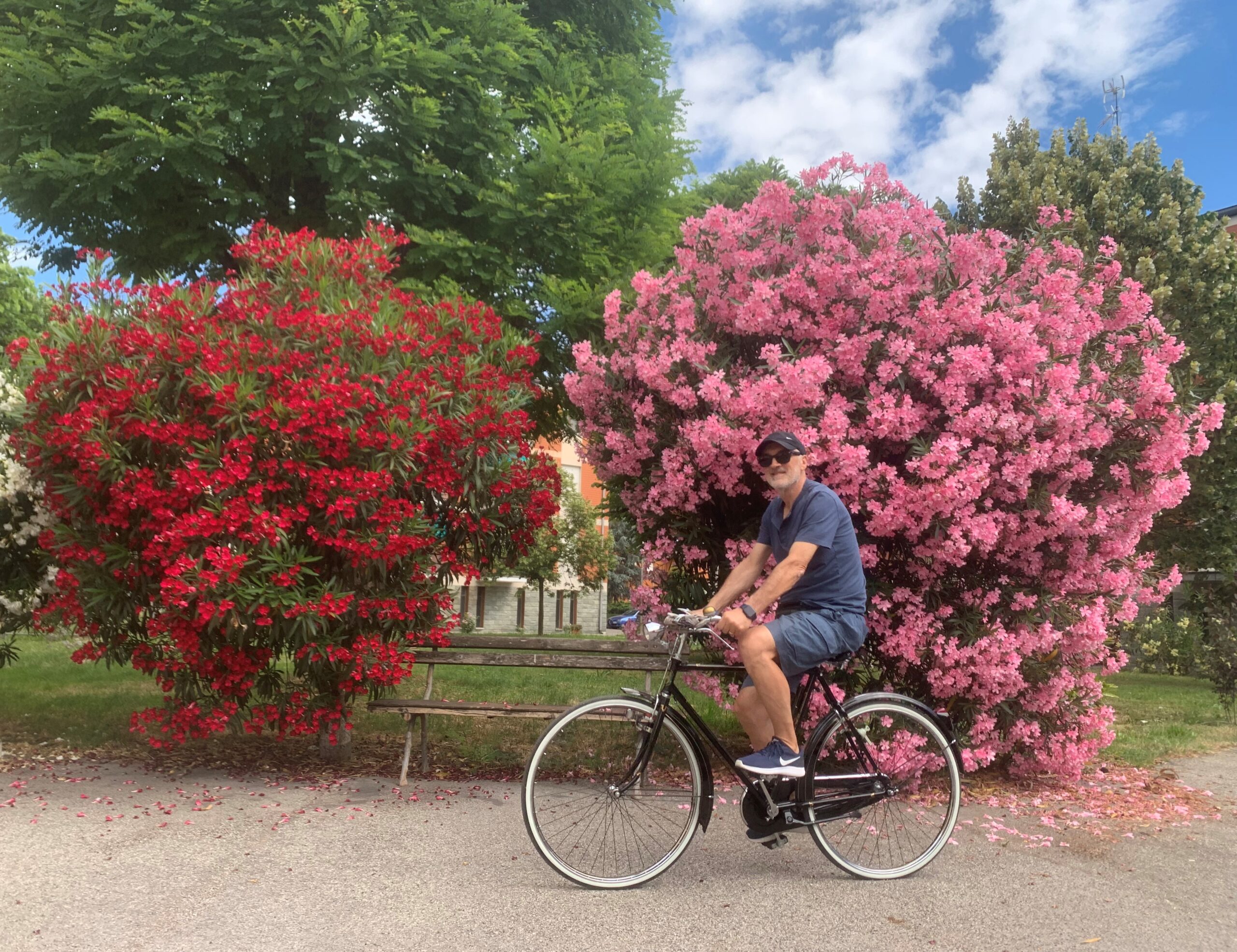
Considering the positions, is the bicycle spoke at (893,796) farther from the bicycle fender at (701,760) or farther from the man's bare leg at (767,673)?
the bicycle fender at (701,760)

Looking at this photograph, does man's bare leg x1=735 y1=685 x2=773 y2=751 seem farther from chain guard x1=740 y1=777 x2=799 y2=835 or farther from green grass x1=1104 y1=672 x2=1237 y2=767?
green grass x1=1104 y1=672 x2=1237 y2=767

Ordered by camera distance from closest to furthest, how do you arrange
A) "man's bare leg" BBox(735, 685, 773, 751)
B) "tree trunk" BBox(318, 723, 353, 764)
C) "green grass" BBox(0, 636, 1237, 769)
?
1. "man's bare leg" BBox(735, 685, 773, 751)
2. "tree trunk" BBox(318, 723, 353, 764)
3. "green grass" BBox(0, 636, 1237, 769)

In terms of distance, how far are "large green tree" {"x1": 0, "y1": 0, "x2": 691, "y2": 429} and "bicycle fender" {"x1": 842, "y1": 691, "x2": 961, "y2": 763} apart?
6.40 meters

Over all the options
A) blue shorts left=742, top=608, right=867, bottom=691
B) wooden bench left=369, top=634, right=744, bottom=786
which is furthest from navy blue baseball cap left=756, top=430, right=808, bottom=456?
wooden bench left=369, top=634, right=744, bottom=786

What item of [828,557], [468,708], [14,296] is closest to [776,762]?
[828,557]

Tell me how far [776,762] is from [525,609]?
42883mm

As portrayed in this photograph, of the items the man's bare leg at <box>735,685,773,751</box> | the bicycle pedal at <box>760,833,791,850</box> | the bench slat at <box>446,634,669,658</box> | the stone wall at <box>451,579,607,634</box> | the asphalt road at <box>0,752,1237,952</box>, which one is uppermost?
the bench slat at <box>446,634,669,658</box>

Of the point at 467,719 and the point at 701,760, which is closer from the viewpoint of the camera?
the point at 701,760

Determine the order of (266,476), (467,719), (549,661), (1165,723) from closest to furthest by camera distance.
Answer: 1. (266,476)
2. (549,661)
3. (467,719)
4. (1165,723)

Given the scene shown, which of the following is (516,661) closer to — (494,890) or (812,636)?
(494,890)

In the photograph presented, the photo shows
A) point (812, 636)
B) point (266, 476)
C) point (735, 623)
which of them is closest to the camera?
point (735, 623)

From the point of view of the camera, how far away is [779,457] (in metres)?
4.67

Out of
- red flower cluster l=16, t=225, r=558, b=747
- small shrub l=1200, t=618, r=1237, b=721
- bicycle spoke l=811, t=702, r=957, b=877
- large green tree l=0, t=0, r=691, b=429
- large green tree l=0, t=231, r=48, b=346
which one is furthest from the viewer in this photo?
large green tree l=0, t=231, r=48, b=346

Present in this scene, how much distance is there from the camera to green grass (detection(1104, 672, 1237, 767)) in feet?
28.8
